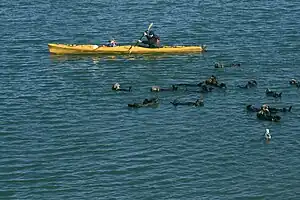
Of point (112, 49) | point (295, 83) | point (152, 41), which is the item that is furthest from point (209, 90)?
point (112, 49)

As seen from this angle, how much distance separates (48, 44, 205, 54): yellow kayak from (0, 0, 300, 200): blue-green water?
1.13 meters

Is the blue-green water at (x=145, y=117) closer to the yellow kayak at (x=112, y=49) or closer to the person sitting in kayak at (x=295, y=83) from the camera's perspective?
the person sitting in kayak at (x=295, y=83)

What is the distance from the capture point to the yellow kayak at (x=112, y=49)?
8319 cm

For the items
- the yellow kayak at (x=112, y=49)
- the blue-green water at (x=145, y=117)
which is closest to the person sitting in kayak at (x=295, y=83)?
the blue-green water at (x=145, y=117)

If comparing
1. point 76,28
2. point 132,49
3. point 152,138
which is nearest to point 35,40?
point 76,28

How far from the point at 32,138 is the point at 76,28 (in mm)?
40099

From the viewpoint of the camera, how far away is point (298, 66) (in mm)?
77125

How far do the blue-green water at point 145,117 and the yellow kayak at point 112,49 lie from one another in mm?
1131

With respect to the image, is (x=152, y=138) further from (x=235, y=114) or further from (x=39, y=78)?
(x=39, y=78)

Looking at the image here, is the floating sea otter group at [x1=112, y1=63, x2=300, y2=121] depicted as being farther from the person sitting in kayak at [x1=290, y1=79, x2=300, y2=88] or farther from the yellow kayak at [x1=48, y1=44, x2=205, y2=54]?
the yellow kayak at [x1=48, y1=44, x2=205, y2=54]

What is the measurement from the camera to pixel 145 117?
205 ft

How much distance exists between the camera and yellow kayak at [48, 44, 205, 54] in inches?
3275

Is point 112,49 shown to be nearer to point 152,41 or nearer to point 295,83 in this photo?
point 152,41

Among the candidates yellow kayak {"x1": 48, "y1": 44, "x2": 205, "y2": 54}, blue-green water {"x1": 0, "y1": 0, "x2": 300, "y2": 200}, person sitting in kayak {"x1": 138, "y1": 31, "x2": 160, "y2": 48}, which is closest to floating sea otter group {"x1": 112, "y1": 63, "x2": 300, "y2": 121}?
blue-green water {"x1": 0, "y1": 0, "x2": 300, "y2": 200}
